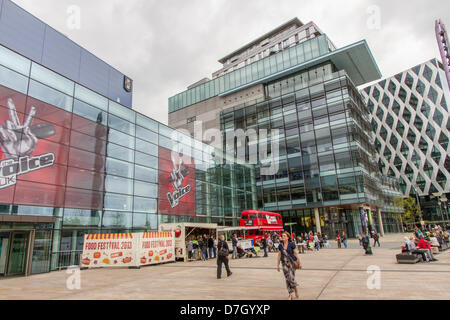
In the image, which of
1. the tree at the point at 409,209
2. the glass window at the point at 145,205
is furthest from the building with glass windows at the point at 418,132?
the glass window at the point at 145,205

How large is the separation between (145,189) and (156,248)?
328 inches

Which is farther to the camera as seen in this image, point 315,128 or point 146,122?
point 315,128

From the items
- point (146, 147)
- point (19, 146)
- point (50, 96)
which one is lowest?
point (19, 146)

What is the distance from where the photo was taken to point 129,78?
37469 millimetres

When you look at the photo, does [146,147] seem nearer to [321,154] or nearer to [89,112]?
[89,112]

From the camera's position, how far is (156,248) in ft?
61.5

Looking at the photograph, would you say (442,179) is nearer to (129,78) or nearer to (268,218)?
(268,218)

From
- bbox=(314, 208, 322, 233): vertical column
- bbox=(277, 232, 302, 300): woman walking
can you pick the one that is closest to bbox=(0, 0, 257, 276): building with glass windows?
bbox=(277, 232, 302, 300): woman walking

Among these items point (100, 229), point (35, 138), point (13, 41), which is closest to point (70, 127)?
point (35, 138)

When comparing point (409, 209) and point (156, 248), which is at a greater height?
point (409, 209)

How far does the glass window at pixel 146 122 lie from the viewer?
27.2 meters

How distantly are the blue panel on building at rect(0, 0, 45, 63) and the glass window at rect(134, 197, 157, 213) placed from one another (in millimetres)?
16679

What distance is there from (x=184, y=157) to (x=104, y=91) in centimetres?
1240

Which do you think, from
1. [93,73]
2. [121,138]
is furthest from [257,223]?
[93,73]
